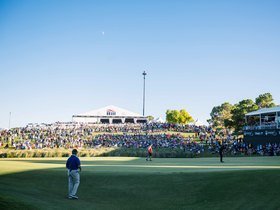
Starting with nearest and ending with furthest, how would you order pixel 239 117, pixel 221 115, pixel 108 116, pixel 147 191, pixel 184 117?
1. pixel 147 191
2. pixel 239 117
3. pixel 108 116
4. pixel 221 115
5. pixel 184 117

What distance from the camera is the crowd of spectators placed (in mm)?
40156

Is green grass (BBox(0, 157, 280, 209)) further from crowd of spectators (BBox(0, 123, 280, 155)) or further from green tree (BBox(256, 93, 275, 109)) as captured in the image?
green tree (BBox(256, 93, 275, 109))

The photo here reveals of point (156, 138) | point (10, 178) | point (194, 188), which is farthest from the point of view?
point (156, 138)

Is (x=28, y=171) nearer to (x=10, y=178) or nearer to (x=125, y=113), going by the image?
(x=10, y=178)

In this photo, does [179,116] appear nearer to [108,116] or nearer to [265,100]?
[265,100]

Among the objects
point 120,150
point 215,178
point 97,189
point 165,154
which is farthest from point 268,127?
point 97,189

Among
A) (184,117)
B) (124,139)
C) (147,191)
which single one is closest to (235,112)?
(124,139)

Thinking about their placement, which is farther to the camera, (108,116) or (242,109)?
(108,116)

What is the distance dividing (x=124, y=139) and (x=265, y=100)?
6009 cm

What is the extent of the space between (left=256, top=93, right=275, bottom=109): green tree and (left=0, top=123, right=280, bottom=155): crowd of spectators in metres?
39.2

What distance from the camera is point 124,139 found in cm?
4809

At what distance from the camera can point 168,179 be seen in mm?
14211

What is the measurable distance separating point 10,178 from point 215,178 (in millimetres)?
9821

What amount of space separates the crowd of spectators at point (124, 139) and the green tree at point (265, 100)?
129 feet
